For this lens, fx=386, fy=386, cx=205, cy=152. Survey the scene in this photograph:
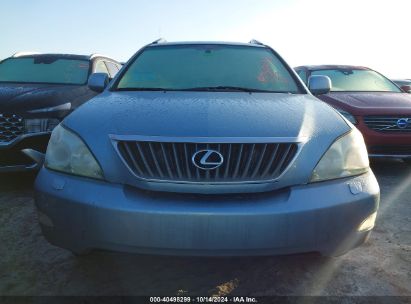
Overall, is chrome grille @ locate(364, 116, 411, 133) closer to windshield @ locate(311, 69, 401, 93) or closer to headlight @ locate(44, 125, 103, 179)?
windshield @ locate(311, 69, 401, 93)

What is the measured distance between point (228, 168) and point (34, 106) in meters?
2.79

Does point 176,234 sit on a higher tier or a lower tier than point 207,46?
lower

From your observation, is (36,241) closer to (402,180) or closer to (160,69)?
(160,69)

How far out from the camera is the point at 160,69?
302 centimetres

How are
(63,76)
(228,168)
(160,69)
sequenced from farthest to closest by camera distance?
(63,76) → (160,69) → (228,168)

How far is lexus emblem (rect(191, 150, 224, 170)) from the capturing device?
68.8 inches

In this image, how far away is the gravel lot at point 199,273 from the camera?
203 cm

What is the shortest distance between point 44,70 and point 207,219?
4.50 metres

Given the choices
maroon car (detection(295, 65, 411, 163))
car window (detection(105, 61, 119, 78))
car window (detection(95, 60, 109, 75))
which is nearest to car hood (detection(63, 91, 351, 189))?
maroon car (detection(295, 65, 411, 163))

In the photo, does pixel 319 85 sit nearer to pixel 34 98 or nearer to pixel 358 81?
pixel 34 98

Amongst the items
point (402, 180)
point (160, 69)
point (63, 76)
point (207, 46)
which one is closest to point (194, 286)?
point (160, 69)

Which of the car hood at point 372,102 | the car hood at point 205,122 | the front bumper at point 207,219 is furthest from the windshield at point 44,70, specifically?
the front bumper at point 207,219

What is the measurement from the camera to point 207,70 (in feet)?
9.78

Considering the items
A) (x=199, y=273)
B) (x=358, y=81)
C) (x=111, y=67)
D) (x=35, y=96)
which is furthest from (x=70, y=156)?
(x=358, y=81)
